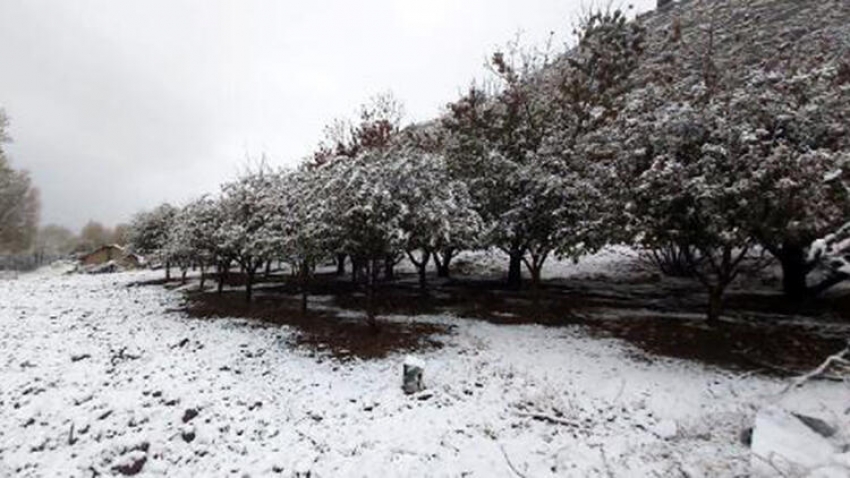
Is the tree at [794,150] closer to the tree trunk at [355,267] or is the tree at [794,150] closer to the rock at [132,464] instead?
the tree trunk at [355,267]

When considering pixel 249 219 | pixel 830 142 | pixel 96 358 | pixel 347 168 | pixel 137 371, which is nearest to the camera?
pixel 830 142

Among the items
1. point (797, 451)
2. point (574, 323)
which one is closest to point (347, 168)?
point (574, 323)

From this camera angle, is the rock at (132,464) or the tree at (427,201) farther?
the tree at (427,201)

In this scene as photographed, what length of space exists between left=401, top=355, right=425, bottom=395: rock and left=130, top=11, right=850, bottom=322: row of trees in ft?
10.8

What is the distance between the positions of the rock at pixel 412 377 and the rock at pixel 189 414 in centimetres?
407

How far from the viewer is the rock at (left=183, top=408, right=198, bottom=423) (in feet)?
27.6

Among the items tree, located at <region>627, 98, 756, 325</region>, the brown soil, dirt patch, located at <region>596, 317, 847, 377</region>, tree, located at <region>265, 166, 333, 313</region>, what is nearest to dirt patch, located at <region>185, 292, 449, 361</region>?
the brown soil

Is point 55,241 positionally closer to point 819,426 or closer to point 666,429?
point 666,429

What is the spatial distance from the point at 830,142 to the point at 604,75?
9444 mm

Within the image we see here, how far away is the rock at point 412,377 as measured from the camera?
8773 millimetres

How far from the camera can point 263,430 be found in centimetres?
796

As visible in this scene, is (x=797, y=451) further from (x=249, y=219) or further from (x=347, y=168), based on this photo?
(x=249, y=219)

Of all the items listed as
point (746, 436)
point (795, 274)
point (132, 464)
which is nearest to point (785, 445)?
point (746, 436)

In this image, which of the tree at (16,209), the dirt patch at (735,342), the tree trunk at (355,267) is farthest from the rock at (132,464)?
the tree at (16,209)
